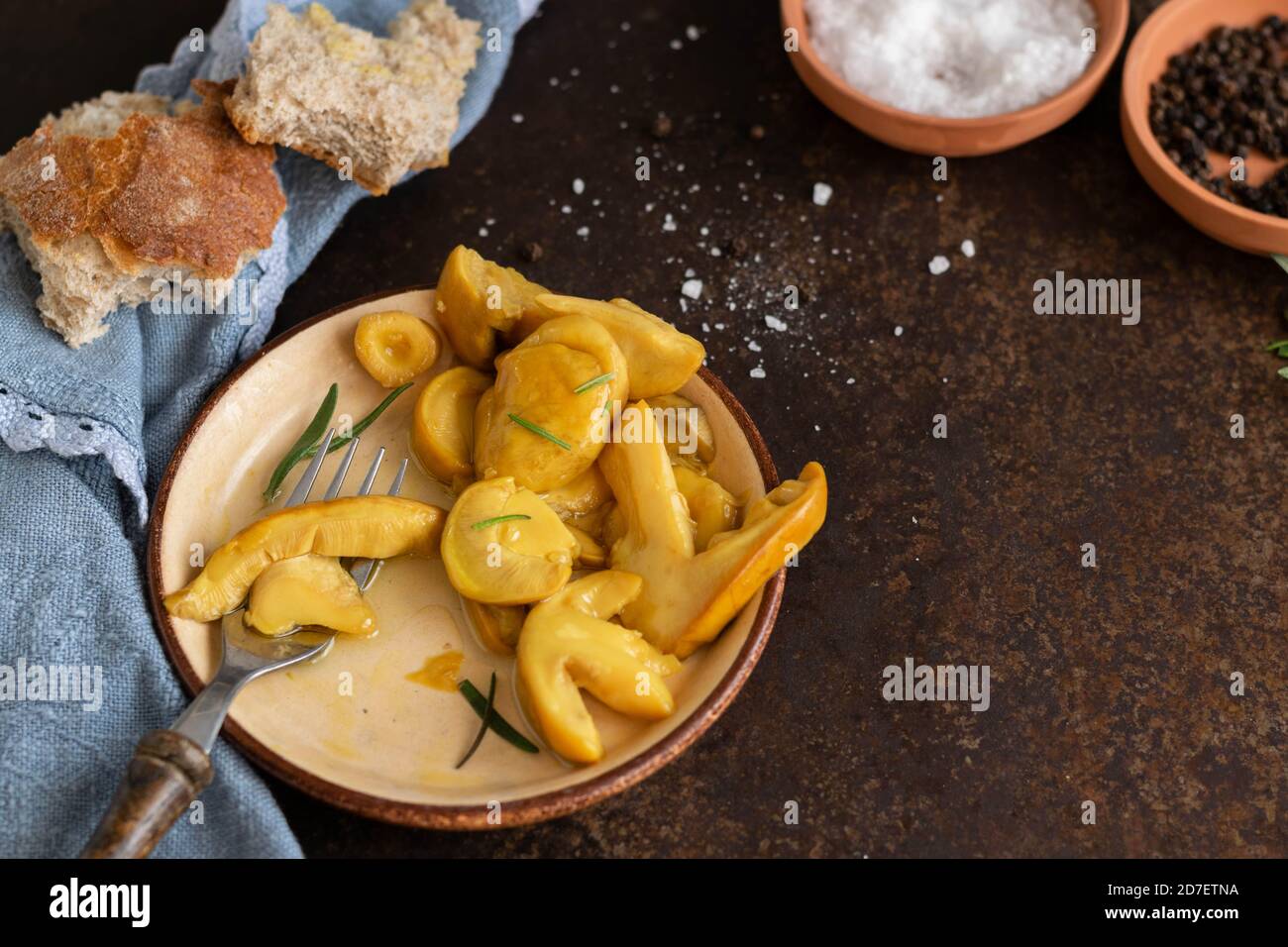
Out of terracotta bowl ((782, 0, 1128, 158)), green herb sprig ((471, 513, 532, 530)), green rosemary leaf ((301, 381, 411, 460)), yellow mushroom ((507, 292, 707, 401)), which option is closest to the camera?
green herb sprig ((471, 513, 532, 530))

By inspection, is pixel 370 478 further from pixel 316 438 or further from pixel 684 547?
pixel 684 547

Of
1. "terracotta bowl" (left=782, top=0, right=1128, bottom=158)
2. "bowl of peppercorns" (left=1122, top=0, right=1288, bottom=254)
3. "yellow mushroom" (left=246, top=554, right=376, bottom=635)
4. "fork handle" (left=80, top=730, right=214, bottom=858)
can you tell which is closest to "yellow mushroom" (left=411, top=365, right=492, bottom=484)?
"yellow mushroom" (left=246, top=554, right=376, bottom=635)

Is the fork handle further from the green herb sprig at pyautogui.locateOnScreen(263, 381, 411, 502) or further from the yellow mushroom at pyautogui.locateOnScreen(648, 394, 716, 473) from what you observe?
the yellow mushroom at pyautogui.locateOnScreen(648, 394, 716, 473)

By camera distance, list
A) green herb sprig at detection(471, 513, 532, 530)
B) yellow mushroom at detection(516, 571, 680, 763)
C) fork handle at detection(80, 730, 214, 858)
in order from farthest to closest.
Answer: green herb sprig at detection(471, 513, 532, 530)
yellow mushroom at detection(516, 571, 680, 763)
fork handle at detection(80, 730, 214, 858)

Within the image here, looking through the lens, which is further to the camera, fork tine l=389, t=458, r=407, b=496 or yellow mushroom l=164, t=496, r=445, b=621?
fork tine l=389, t=458, r=407, b=496

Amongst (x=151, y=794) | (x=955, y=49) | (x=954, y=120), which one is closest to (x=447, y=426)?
(x=151, y=794)

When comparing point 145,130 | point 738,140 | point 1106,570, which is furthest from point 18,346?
point 1106,570

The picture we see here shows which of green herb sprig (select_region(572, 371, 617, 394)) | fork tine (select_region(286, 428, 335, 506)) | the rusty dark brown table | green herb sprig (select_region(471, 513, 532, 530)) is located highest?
green herb sprig (select_region(572, 371, 617, 394))
